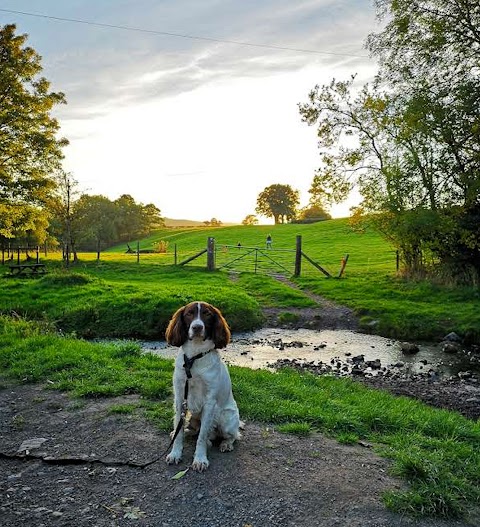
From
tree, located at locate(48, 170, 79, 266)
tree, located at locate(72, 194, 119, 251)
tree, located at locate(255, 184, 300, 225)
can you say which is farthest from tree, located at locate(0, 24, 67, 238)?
tree, located at locate(255, 184, 300, 225)

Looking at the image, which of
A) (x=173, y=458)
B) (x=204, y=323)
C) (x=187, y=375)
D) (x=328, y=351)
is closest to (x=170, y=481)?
(x=173, y=458)

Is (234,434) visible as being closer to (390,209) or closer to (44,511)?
(44,511)

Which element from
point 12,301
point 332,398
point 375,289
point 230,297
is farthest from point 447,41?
point 12,301

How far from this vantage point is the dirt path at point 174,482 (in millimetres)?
4551

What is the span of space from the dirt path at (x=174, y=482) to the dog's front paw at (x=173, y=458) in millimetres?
79

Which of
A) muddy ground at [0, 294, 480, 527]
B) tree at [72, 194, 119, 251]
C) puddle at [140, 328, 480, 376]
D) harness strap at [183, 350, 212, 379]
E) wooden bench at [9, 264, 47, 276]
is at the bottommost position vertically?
puddle at [140, 328, 480, 376]

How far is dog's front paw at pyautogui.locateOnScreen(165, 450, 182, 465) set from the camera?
5.43 m

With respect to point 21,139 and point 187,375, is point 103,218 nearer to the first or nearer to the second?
point 21,139

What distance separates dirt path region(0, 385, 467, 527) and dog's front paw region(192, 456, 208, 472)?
7 cm

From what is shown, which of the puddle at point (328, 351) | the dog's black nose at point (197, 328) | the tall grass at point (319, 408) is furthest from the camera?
the puddle at point (328, 351)

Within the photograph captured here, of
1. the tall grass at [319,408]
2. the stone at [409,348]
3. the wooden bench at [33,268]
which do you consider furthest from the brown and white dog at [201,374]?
the wooden bench at [33,268]

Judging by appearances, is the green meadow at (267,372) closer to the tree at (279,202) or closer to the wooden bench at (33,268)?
the wooden bench at (33,268)

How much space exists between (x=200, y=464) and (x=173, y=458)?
1.31 ft

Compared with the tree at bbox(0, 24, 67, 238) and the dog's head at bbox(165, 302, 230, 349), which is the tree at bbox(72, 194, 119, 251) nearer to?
the tree at bbox(0, 24, 67, 238)
